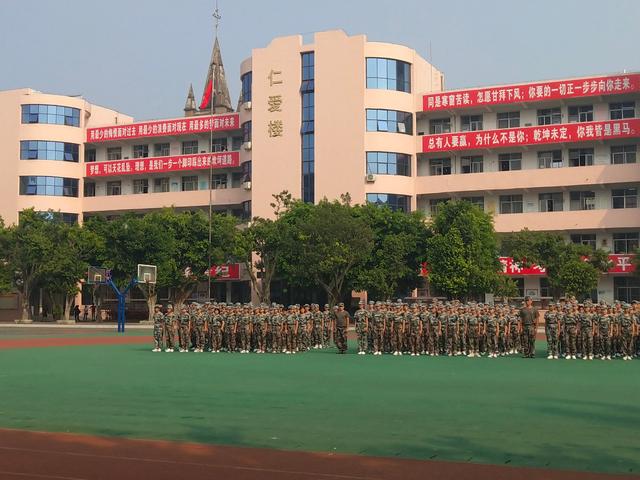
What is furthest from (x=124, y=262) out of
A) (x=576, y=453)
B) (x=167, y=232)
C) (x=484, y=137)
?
(x=576, y=453)

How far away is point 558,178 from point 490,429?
37545 mm

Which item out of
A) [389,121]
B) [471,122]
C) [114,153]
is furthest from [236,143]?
[471,122]

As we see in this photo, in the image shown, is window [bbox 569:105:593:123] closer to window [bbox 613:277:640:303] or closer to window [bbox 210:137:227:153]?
window [bbox 613:277:640:303]

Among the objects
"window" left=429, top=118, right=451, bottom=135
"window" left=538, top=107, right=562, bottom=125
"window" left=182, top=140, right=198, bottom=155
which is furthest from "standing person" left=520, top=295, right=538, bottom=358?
"window" left=182, top=140, right=198, bottom=155

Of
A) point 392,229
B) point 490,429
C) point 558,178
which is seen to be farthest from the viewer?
point 558,178

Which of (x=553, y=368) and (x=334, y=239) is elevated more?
(x=334, y=239)

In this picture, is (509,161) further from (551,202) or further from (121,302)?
(121,302)

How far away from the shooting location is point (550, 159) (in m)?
45.3

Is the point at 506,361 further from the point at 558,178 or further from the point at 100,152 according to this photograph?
the point at 100,152

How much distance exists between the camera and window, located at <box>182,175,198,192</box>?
53406mm

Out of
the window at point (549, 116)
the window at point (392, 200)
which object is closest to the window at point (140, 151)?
the window at point (392, 200)

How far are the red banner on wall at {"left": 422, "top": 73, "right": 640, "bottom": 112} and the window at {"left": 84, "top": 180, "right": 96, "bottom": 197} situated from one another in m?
23.5

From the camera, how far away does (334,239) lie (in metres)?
37.3

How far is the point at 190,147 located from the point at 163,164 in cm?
222
